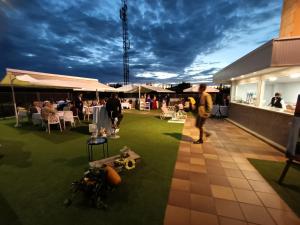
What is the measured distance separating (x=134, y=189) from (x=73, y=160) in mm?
2064

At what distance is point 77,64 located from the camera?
43.3 metres

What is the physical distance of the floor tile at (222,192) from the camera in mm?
2568

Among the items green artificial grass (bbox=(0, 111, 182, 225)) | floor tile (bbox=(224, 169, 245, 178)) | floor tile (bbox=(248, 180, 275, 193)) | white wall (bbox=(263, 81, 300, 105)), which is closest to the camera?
green artificial grass (bbox=(0, 111, 182, 225))

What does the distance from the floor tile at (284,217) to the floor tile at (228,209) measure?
1.47 feet

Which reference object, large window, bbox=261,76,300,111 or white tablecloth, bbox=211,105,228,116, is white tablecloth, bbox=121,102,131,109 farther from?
large window, bbox=261,76,300,111

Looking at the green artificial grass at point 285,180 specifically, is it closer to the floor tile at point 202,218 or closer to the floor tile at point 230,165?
the floor tile at point 230,165

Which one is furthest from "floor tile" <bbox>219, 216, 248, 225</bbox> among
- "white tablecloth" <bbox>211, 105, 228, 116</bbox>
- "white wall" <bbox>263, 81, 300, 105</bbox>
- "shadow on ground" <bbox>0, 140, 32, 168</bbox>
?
"white tablecloth" <bbox>211, 105, 228, 116</bbox>

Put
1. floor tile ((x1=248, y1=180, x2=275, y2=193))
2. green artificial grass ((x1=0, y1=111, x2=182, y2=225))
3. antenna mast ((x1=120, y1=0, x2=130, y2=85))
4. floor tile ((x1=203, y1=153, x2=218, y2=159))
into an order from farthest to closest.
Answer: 1. antenna mast ((x1=120, y1=0, x2=130, y2=85))
2. floor tile ((x1=203, y1=153, x2=218, y2=159))
3. floor tile ((x1=248, y1=180, x2=275, y2=193))
4. green artificial grass ((x1=0, y1=111, x2=182, y2=225))

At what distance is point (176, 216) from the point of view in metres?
2.12

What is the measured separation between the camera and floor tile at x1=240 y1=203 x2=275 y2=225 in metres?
2.04

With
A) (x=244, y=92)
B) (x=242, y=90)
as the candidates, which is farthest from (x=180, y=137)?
(x=242, y=90)

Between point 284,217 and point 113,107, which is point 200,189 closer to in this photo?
point 284,217

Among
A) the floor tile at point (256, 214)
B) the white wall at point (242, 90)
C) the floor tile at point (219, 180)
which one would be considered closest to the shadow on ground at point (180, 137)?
the floor tile at point (219, 180)

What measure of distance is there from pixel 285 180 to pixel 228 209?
183cm
